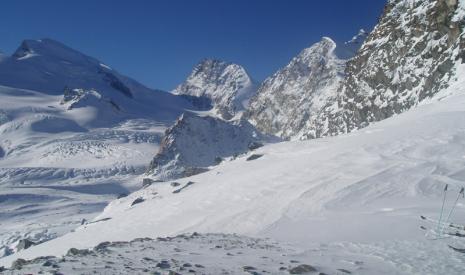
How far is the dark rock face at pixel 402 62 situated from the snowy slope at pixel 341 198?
22.0 metres

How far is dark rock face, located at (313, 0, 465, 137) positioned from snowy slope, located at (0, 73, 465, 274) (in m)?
22.0

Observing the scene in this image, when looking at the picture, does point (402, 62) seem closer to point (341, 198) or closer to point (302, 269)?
point (341, 198)

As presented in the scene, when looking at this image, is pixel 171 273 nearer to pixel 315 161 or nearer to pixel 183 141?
pixel 315 161

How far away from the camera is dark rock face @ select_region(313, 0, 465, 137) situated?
69.0 meters

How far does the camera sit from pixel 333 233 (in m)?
20.5

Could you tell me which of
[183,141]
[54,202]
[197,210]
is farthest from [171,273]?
[183,141]

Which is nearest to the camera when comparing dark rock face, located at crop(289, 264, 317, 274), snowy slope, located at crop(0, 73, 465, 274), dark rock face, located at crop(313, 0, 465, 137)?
dark rock face, located at crop(289, 264, 317, 274)

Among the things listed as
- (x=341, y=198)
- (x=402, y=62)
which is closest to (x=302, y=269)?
(x=341, y=198)

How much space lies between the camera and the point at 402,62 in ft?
276

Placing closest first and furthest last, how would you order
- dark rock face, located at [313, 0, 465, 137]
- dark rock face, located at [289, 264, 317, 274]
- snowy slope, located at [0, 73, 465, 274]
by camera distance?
dark rock face, located at [289, 264, 317, 274] → snowy slope, located at [0, 73, 465, 274] → dark rock face, located at [313, 0, 465, 137]

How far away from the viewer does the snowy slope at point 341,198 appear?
1836 cm

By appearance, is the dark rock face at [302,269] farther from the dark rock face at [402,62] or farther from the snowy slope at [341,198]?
the dark rock face at [402,62]

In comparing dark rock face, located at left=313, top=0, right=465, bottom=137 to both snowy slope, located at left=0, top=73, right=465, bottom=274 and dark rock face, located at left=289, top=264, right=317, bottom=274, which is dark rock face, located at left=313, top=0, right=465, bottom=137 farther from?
dark rock face, located at left=289, top=264, right=317, bottom=274

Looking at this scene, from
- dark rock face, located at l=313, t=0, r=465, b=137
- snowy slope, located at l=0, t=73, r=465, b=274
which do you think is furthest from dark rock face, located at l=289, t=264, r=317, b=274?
dark rock face, located at l=313, t=0, r=465, b=137
